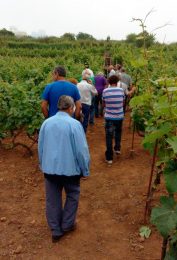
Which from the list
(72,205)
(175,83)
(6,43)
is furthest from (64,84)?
(6,43)

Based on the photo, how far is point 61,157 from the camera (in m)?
4.29

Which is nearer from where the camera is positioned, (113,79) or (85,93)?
(113,79)

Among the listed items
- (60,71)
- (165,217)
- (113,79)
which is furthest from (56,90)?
(165,217)

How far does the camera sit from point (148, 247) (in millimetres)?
4449

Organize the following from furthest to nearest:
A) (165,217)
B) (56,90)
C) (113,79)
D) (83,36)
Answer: (83,36) < (113,79) < (56,90) < (165,217)

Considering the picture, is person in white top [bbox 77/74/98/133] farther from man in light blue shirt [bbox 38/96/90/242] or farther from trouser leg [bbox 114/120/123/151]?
man in light blue shirt [bbox 38/96/90/242]

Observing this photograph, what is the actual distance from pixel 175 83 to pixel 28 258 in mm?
2659

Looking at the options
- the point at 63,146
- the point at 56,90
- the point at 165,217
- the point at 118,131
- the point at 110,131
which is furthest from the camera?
the point at 118,131

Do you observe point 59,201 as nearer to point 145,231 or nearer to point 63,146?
point 63,146

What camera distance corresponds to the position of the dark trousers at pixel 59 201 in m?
4.47

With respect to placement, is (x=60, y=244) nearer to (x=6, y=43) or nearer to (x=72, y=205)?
(x=72, y=205)

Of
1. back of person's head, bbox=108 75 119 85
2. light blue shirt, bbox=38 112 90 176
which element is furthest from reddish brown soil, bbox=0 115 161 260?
back of person's head, bbox=108 75 119 85

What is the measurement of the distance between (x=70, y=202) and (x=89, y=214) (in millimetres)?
745

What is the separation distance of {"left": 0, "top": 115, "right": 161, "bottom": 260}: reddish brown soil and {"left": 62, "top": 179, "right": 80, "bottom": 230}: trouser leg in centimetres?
20
